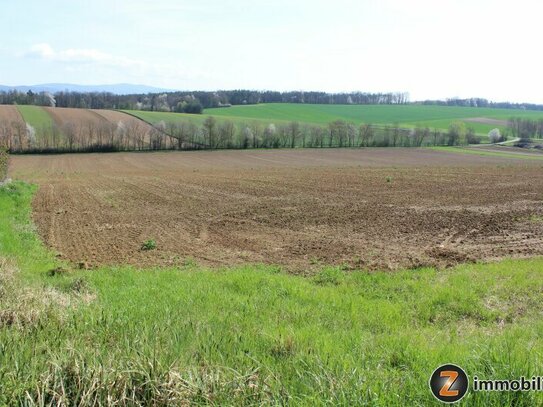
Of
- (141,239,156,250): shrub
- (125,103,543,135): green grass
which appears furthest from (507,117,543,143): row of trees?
(141,239,156,250): shrub

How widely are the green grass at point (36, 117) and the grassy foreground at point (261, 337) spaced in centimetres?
9166

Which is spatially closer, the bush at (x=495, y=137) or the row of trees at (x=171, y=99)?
the bush at (x=495, y=137)

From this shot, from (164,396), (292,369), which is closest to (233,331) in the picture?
(292,369)

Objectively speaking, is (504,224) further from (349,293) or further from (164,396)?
(164,396)

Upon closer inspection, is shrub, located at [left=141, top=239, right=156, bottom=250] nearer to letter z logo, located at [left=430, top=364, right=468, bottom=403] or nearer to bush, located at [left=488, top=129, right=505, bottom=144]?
letter z logo, located at [left=430, top=364, right=468, bottom=403]

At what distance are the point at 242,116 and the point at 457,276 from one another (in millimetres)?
128763

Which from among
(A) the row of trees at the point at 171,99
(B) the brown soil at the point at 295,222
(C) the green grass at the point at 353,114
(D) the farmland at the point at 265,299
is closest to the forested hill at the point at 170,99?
(A) the row of trees at the point at 171,99

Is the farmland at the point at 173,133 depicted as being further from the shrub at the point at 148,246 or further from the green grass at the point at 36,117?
the shrub at the point at 148,246

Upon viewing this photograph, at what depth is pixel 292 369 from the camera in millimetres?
4520

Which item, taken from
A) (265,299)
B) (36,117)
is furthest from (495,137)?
(265,299)

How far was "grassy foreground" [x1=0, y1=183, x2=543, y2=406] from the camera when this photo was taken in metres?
3.81

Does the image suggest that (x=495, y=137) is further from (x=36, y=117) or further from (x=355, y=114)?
(x=36, y=117)

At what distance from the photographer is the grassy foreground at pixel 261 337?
3.81 metres

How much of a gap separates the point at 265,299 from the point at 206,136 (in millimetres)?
88173
